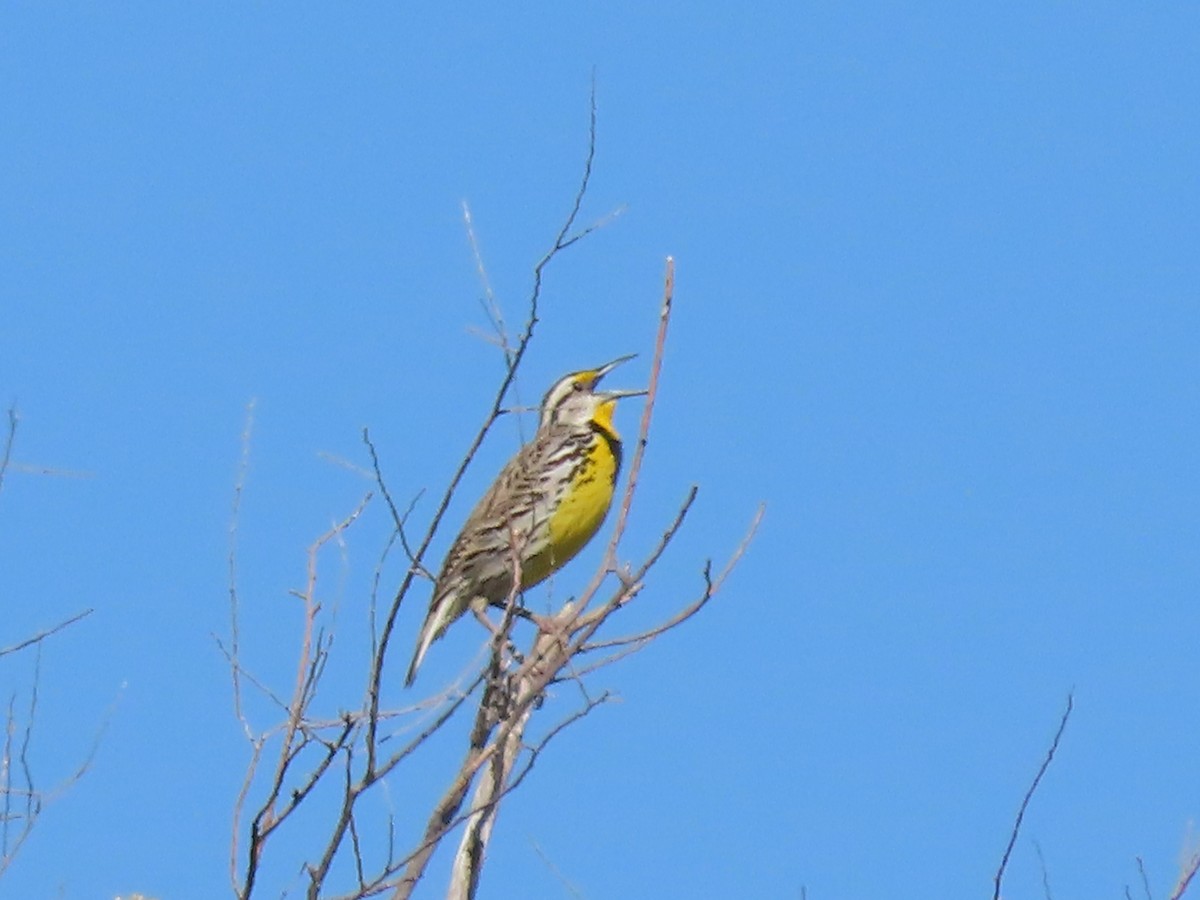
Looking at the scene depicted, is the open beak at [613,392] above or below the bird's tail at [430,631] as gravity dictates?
above

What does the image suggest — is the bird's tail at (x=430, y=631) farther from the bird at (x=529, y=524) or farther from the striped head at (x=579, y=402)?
the striped head at (x=579, y=402)

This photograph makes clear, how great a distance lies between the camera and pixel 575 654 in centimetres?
525

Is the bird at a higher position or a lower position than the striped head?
lower

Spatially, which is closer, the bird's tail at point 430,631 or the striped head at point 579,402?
the bird's tail at point 430,631

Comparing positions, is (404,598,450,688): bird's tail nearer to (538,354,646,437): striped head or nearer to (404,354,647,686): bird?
(404,354,647,686): bird

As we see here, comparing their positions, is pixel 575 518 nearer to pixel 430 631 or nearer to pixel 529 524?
pixel 529 524

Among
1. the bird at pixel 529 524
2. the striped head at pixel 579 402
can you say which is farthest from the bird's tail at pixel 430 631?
the striped head at pixel 579 402

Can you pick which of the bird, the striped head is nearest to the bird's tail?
the bird

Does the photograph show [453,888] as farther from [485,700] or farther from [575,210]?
[575,210]

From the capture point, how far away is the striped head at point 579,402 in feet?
28.9

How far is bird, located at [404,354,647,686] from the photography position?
26.7 feet

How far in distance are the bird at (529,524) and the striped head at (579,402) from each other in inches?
10.8

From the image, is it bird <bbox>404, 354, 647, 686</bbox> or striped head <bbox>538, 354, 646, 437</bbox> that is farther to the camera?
striped head <bbox>538, 354, 646, 437</bbox>

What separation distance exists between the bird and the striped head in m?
0.28
